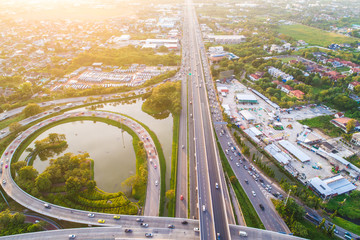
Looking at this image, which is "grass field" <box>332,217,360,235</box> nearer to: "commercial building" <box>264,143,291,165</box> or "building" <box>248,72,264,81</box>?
"commercial building" <box>264,143,291,165</box>

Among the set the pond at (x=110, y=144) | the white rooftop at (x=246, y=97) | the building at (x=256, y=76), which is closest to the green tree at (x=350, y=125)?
the white rooftop at (x=246, y=97)

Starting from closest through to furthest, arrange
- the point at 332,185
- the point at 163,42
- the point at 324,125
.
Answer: the point at 332,185
the point at 324,125
the point at 163,42

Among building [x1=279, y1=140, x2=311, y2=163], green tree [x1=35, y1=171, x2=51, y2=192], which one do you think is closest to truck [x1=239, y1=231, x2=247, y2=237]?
building [x1=279, y1=140, x2=311, y2=163]

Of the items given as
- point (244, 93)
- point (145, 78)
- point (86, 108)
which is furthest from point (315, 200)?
point (145, 78)

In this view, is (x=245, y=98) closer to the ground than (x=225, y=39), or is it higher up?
closer to the ground

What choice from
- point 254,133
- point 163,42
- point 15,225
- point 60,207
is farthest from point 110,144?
point 163,42

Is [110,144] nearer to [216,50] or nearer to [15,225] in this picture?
[15,225]

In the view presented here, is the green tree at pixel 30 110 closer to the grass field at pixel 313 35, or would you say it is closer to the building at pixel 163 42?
the building at pixel 163 42
